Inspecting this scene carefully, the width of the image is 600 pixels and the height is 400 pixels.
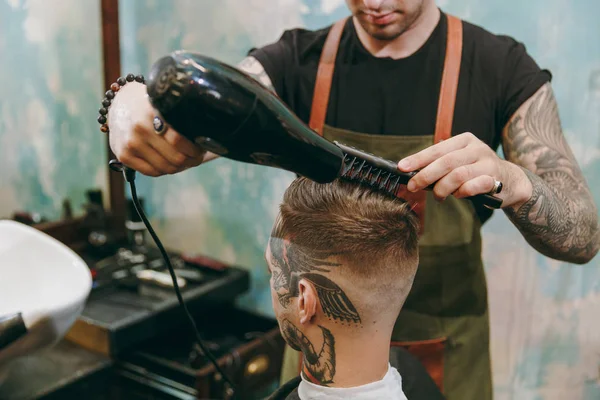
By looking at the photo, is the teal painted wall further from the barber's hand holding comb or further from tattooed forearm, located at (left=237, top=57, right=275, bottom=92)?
the barber's hand holding comb

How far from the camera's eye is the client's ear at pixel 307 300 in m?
0.93

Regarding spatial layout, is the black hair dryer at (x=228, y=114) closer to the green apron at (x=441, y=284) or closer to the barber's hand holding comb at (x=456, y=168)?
the barber's hand holding comb at (x=456, y=168)

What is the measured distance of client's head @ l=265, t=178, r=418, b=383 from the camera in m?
0.91

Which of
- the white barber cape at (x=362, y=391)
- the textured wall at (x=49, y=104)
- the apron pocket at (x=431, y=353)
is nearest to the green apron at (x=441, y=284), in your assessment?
the apron pocket at (x=431, y=353)

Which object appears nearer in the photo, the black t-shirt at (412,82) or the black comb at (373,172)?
the black comb at (373,172)

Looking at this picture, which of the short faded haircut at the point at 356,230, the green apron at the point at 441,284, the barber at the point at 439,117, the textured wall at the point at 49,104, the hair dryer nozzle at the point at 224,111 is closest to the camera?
the hair dryer nozzle at the point at 224,111

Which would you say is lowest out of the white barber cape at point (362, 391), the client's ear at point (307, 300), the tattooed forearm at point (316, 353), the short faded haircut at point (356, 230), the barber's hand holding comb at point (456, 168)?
the white barber cape at point (362, 391)

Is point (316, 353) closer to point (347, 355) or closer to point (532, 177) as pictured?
point (347, 355)

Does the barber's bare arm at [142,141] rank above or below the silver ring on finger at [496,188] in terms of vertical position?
above

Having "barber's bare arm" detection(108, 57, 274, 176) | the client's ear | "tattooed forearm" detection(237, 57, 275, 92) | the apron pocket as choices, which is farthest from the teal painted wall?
"barber's bare arm" detection(108, 57, 274, 176)

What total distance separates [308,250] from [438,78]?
587 mm

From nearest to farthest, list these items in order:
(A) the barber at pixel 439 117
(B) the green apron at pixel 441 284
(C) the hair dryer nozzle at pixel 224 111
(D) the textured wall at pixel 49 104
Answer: (C) the hair dryer nozzle at pixel 224 111
(A) the barber at pixel 439 117
(B) the green apron at pixel 441 284
(D) the textured wall at pixel 49 104

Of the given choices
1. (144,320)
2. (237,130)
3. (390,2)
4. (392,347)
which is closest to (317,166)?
(237,130)

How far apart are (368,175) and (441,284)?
0.62 m
